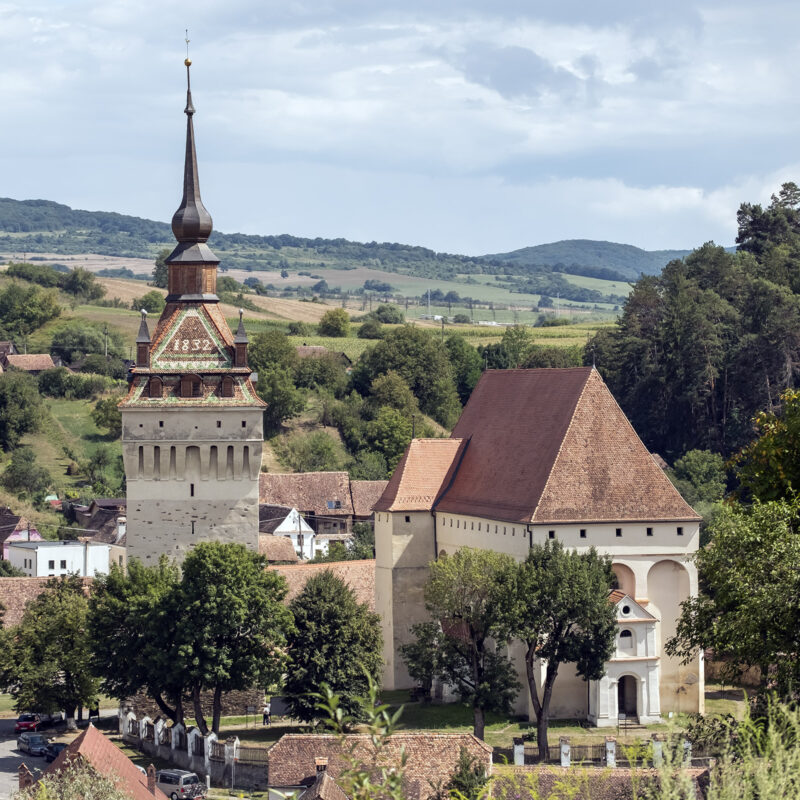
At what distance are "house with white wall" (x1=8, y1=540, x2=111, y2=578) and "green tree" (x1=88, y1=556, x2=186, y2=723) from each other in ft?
123

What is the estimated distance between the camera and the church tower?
6675 cm

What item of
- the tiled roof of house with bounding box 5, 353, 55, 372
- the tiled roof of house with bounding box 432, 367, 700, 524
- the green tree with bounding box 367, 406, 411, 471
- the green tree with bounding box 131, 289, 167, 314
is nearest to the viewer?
the tiled roof of house with bounding box 432, 367, 700, 524

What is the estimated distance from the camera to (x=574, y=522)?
6072 cm

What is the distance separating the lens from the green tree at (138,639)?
2346 inches

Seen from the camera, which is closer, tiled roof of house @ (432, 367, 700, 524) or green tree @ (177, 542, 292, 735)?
green tree @ (177, 542, 292, 735)

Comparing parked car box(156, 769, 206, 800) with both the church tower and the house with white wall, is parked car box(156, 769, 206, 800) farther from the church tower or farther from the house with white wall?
the house with white wall

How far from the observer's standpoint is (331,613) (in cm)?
6047

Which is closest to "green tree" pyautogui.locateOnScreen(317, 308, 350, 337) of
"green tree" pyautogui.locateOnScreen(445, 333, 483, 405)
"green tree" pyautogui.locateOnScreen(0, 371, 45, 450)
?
"green tree" pyautogui.locateOnScreen(445, 333, 483, 405)

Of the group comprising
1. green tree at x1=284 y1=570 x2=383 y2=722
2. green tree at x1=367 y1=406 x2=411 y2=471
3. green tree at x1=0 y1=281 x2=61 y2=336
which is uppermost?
green tree at x1=0 y1=281 x2=61 y2=336

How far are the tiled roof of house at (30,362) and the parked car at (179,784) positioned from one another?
293 ft

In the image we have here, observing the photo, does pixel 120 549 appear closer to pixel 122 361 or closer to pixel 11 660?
pixel 11 660

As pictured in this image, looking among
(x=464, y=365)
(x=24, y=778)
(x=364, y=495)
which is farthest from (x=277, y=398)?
(x=24, y=778)

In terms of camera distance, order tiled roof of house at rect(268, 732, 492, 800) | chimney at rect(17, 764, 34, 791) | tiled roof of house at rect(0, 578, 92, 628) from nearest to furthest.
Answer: tiled roof of house at rect(268, 732, 492, 800) < chimney at rect(17, 764, 34, 791) < tiled roof of house at rect(0, 578, 92, 628)

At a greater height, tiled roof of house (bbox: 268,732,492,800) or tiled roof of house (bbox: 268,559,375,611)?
tiled roof of house (bbox: 268,559,375,611)
